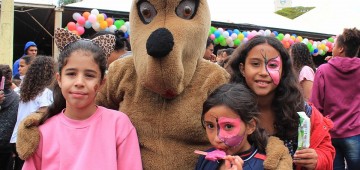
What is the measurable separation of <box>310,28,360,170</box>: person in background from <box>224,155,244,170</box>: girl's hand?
2.27 meters

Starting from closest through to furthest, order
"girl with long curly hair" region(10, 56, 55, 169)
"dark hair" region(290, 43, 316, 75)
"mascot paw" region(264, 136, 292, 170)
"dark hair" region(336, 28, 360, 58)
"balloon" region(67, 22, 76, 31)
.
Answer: "mascot paw" region(264, 136, 292, 170), "dark hair" region(336, 28, 360, 58), "girl with long curly hair" region(10, 56, 55, 169), "dark hair" region(290, 43, 316, 75), "balloon" region(67, 22, 76, 31)

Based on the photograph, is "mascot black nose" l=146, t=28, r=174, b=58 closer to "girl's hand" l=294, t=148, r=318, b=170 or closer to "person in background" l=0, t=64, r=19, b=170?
"girl's hand" l=294, t=148, r=318, b=170

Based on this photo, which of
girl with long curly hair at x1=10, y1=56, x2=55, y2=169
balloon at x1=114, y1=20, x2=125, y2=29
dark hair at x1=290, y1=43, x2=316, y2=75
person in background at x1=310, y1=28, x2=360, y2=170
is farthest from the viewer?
balloon at x1=114, y1=20, x2=125, y2=29

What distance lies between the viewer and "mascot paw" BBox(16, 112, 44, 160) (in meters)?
1.83

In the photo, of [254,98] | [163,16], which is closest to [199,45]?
[163,16]

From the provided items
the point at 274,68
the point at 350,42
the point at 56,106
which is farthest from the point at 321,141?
the point at 350,42

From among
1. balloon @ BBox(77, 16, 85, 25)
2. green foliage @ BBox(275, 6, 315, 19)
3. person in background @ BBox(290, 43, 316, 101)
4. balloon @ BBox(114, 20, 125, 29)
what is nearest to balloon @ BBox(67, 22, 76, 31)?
balloon @ BBox(77, 16, 85, 25)

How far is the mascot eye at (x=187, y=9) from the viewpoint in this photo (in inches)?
80.8

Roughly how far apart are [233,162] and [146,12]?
913mm

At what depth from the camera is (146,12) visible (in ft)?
6.79

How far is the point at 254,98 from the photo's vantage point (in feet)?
6.56

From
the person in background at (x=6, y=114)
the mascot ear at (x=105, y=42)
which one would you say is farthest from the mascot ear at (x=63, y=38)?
the person in background at (x=6, y=114)

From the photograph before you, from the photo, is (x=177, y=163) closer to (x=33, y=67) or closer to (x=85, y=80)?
(x=85, y=80)

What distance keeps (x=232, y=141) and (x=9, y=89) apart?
→ 336 centimetres
